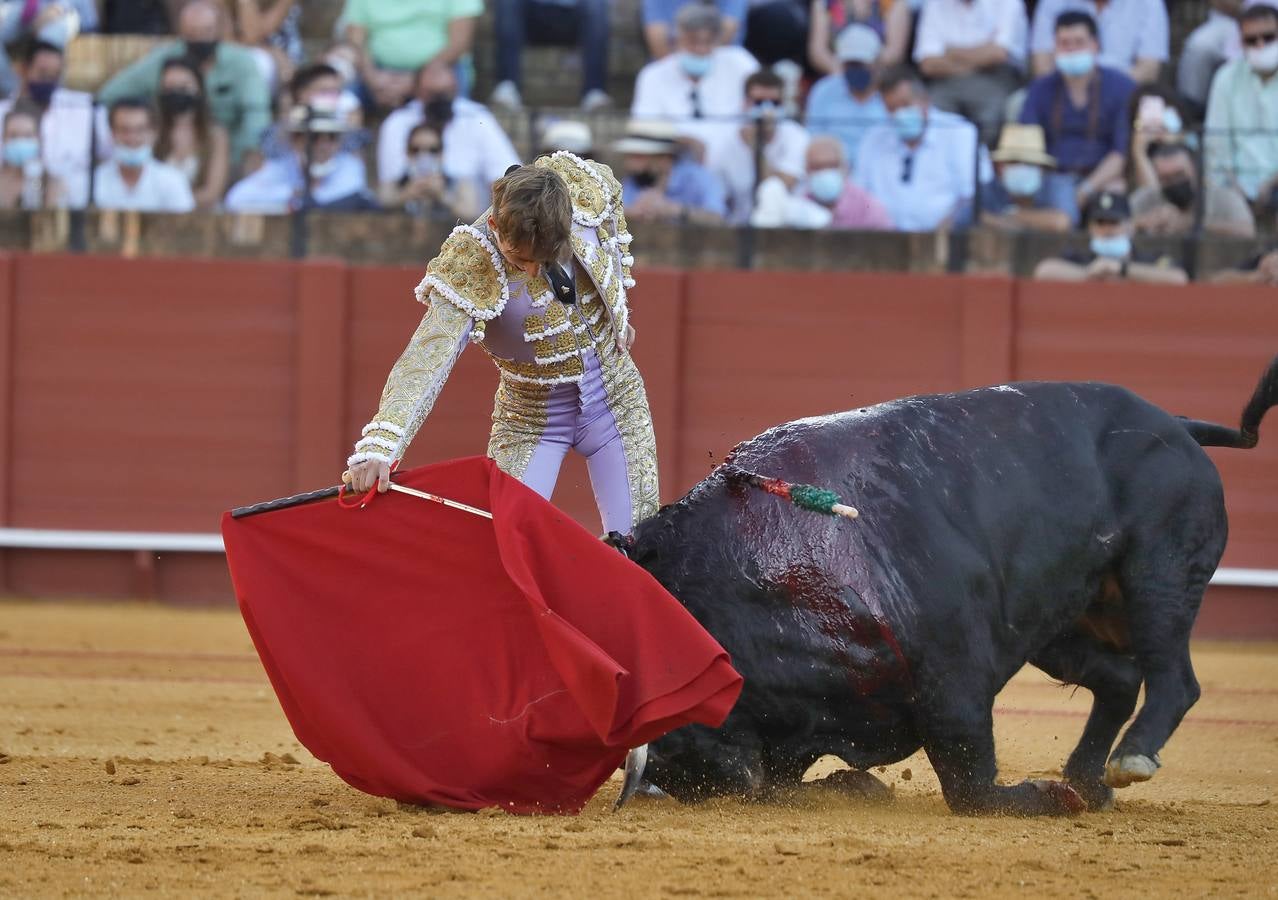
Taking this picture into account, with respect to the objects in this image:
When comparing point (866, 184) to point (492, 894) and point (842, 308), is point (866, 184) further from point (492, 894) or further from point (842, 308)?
point (492, 894)

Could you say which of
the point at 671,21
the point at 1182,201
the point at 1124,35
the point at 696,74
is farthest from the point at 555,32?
the point at 1182,201

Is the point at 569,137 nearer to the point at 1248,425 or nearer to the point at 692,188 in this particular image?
the point at 692,188

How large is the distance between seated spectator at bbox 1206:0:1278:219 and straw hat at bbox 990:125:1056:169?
651 millimetres

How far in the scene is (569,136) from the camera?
763cm

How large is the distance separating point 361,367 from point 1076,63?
3.26 meters

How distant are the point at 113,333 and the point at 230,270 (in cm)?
57

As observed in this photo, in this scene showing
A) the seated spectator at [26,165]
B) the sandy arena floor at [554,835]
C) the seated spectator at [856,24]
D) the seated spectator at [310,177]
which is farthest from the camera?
the seated spectator at [856,24]

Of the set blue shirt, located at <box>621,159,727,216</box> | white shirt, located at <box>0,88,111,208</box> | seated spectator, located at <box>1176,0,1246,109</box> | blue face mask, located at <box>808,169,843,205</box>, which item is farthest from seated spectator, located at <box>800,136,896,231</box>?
white shirt, located at <box>0,88,111,208</box>

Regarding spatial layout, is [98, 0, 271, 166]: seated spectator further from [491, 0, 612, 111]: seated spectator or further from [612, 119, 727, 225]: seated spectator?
[612, 119, 727, 225]: seated spectator

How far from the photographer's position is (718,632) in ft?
11.5

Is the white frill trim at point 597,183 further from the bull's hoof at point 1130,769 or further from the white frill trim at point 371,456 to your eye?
the bull's hoof at point 1130,769

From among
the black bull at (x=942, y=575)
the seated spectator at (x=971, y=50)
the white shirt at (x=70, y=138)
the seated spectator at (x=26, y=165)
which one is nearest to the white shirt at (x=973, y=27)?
the seated spectator at (x=971, y=50)

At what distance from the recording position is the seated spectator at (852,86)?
7902 mm

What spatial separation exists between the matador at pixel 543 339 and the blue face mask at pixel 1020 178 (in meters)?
3.87
